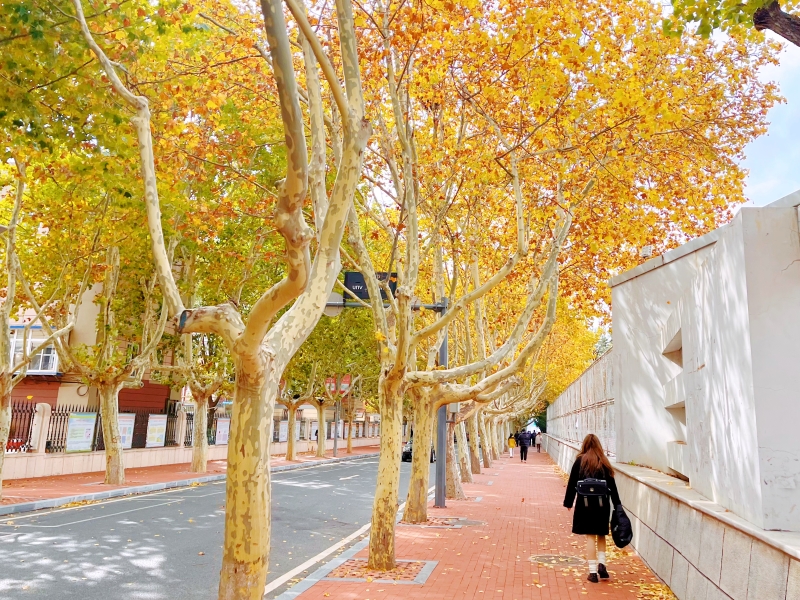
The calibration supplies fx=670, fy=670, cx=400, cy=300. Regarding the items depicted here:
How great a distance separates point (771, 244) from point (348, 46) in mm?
3835

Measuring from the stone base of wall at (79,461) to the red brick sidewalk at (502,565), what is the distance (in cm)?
1174

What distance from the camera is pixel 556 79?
31.5ft

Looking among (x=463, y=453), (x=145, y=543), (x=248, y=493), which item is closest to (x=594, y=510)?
(x=248, y=493)

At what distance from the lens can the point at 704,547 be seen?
596 cm

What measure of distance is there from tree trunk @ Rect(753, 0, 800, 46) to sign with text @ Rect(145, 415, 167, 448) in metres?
24.1

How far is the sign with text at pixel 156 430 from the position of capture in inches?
996

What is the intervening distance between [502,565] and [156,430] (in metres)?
20.5

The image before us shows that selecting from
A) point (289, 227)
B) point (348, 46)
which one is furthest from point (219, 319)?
point (348, 46)

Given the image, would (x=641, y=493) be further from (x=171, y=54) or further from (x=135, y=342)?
(x=135, y=342)

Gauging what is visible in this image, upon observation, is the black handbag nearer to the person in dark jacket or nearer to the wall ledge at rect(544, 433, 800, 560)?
the person in dark jacket

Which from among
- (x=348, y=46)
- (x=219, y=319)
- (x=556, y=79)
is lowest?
(x=219, y=319)

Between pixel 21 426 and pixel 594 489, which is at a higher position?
pixel 21 426

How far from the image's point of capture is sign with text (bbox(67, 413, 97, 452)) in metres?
20.6

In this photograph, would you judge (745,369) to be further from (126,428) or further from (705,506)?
(126,428)
